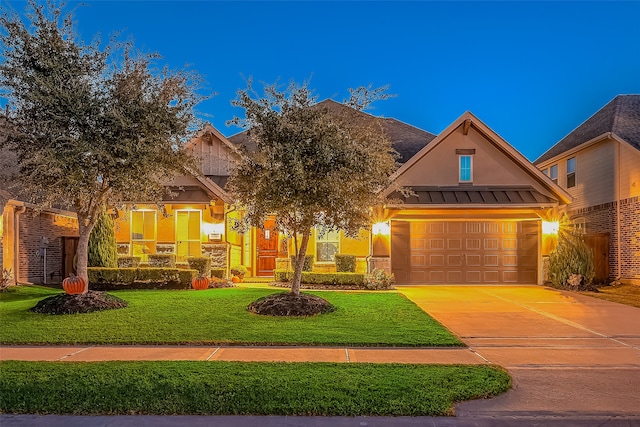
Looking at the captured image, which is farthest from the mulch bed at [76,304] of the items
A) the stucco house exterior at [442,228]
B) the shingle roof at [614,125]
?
the shingle roof at [614,125]

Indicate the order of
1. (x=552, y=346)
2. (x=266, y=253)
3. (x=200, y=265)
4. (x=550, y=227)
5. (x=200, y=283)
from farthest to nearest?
(x=266, y=253)
(x=550, y=227)
(x=200, y=265)
(x=200, y=283)
(x=552, y=346)

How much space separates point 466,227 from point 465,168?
2272 millimetres

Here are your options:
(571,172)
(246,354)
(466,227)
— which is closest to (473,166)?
(466,227)

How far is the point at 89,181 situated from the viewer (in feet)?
34.2

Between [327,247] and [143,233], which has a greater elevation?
[143,233]

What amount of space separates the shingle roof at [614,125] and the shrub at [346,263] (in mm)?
10873

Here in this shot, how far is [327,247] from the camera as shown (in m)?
19.2

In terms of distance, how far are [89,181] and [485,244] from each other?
46.6 feet

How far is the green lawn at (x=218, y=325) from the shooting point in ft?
26.8

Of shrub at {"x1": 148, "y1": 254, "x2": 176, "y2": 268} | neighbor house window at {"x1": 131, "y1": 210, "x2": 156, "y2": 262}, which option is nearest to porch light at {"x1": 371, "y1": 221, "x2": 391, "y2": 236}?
shrub at {"x1": 148, "y1": 254, "x2": 176, "y2": 268}

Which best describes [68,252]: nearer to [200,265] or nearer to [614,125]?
[200,265]

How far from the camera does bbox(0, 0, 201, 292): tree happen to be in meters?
10.2

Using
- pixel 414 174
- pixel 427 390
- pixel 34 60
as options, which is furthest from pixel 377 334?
pixel 414 174

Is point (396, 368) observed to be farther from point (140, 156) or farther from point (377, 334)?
point (140, 156)
